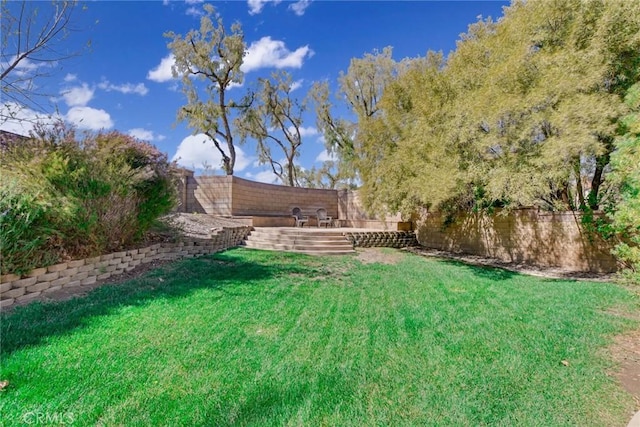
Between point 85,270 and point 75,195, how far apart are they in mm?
1197

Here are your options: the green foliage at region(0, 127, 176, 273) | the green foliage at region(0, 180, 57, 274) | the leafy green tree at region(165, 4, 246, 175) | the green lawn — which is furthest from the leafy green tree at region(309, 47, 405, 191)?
the green foliage at region(0, 180, 57, 274)

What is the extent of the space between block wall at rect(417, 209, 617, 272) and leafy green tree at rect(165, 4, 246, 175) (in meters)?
14.4

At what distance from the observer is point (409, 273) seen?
6.82 metres

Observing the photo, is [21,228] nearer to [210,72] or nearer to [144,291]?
[144,291]

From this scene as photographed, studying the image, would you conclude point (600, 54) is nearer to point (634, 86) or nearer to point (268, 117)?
point (634, 86)

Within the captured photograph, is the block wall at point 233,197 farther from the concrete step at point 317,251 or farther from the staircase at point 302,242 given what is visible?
the concrete step at point 317,251

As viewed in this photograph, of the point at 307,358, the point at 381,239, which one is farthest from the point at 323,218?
the point at 307,358

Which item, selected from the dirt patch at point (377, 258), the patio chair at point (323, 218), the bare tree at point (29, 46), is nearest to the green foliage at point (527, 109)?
the dirt patch at point (377, 258)

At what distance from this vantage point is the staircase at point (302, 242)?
31.6 feet

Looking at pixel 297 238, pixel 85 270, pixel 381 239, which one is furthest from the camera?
pixel 381 239

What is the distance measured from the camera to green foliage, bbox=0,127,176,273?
3.89m

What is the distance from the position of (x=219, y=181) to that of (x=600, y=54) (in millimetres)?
12917

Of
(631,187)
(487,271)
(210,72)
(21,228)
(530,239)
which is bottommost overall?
(487,271)

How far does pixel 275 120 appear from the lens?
22672mm
